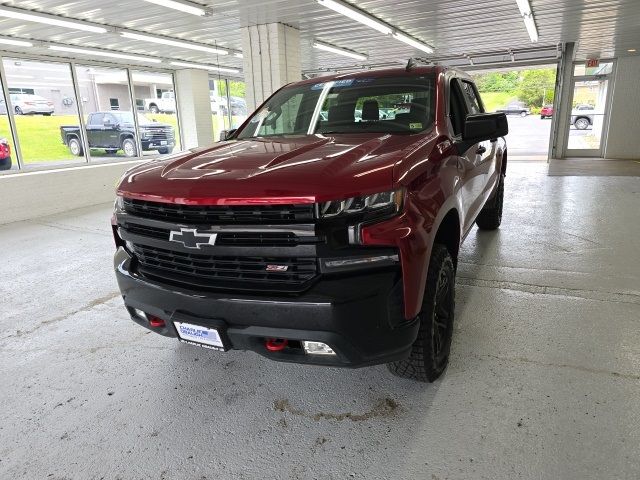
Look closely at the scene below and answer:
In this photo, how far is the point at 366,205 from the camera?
1.75m

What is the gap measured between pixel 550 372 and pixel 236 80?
1590 cm

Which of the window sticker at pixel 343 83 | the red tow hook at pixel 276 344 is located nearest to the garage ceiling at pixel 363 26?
the window sticker at pixel 343 83

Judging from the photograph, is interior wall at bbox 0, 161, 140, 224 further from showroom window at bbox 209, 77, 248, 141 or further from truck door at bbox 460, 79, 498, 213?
truck door at bbox 460, 79, 498, 213

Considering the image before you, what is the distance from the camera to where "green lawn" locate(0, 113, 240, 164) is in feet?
30.4

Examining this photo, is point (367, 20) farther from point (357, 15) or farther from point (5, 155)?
point (5, 155)

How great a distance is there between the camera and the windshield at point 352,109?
2.67m

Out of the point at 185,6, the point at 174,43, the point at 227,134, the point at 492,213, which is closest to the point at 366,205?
the point at 227,134

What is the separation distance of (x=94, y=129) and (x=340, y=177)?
11505 mm

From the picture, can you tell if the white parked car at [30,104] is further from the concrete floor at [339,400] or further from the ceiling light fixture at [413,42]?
the ceiling light fixture at [413,42]

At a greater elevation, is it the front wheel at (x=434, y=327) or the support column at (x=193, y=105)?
the support column at (x=193, y=105)

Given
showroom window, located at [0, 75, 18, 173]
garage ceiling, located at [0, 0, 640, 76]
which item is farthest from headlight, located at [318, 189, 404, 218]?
showroom window, located at [0, 75, 18, 173]

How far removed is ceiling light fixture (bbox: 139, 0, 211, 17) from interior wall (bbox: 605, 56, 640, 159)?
491 inches

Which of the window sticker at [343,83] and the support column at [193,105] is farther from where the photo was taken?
the support column at [193,105]

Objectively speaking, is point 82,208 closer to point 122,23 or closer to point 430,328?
point 122,23
